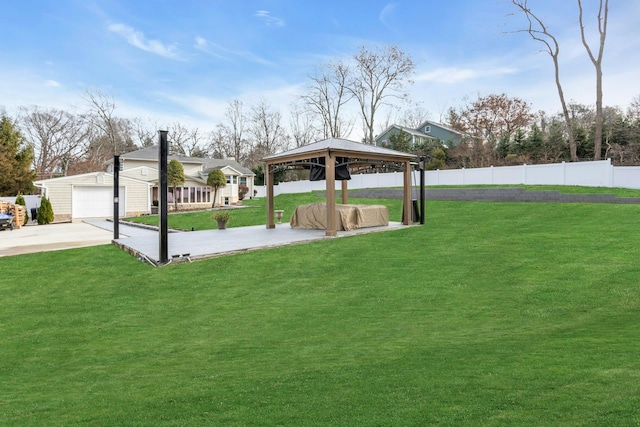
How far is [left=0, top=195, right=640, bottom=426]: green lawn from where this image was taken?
2.53 m

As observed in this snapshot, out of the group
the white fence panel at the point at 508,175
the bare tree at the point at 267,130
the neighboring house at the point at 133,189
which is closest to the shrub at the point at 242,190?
the neighboring house at the point at 133,189

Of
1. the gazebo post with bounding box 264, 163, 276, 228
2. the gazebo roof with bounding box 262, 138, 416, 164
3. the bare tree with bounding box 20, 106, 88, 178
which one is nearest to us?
the gazebo roof with bounding box 262, 138, 416, 164

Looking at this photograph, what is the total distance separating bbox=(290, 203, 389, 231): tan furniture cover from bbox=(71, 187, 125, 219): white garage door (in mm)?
18109

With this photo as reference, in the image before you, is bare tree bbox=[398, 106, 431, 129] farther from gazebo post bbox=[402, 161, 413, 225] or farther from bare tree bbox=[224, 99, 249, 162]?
gazebo post bbox=[402, 161, 413, 225]

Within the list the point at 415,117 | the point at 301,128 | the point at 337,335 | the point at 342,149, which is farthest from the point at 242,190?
the point at 337,335

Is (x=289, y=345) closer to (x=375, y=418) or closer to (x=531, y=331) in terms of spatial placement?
(x=375, y=418)

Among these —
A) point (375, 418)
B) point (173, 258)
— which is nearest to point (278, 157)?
point (173, 258)

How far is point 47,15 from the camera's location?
1864cm

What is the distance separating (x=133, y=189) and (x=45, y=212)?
596 cm

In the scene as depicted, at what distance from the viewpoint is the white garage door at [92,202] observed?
2556cm

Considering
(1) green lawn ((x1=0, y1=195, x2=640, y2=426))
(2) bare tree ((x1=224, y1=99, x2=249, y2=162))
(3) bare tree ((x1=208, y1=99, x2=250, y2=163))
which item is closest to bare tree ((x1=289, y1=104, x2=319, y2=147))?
(3) bare tree ((x1=208, y1=99, x2=250, y2=163))

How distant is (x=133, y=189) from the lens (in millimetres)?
27844

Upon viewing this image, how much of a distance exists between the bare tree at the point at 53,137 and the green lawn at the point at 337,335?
1460 inches

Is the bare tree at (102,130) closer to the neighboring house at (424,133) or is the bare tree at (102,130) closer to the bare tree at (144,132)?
the bare tree at (144,132)
